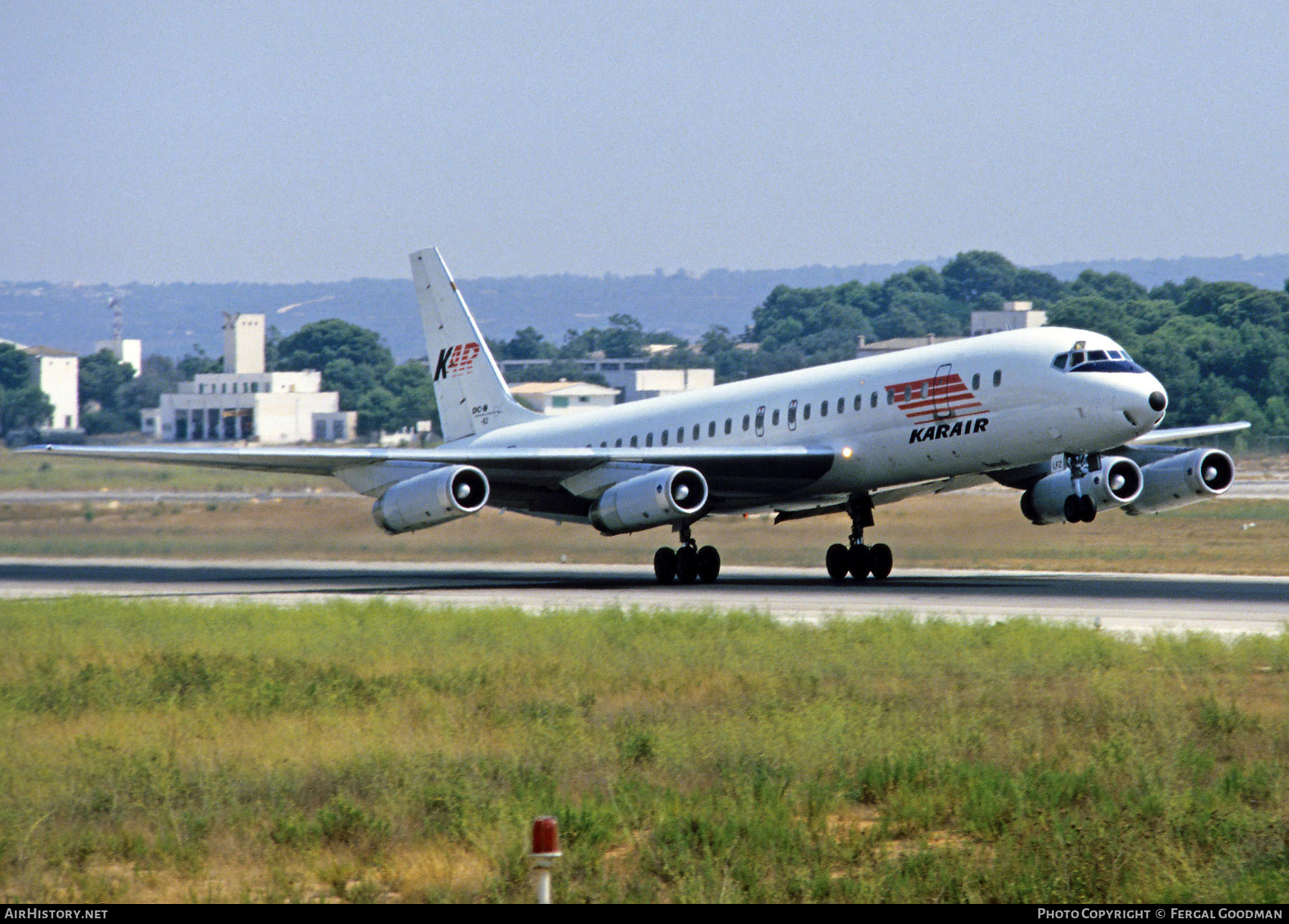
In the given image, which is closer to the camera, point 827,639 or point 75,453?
point 827,639

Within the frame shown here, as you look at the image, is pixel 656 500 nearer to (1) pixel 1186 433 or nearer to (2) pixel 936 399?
(2) pixel 936 399

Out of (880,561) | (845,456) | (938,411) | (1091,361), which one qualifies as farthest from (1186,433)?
(845,456)

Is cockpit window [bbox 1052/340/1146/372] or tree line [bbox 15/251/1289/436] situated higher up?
tree line [bbox 15/251/1289/436]

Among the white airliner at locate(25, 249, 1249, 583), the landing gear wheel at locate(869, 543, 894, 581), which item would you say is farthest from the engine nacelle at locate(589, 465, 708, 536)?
the landing gear wheel at locate(869, 543, 894, 581)

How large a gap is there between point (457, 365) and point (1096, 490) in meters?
18.0

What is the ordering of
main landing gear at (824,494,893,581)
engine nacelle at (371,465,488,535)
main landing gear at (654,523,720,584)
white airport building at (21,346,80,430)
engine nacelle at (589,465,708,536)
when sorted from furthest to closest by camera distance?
white airport building at (21,346,80,430)
main landing gear at (824,494,893,581)
main landing gear at (654,523,720,584)
engine nacelle at (371,465,488,535)
engine nacelle at (589,465,708,536)

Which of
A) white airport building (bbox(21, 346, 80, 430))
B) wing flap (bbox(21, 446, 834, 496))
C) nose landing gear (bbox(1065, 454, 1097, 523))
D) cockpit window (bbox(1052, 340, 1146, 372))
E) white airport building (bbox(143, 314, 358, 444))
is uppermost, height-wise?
white airport building (bbox(21, 346, 80, 430))

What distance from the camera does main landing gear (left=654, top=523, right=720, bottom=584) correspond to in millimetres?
36375

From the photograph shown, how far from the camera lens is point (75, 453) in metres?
33.7

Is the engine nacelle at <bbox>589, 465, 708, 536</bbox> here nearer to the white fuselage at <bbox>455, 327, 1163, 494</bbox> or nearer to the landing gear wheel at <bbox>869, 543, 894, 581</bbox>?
the white fuselage at <bbox>455, 327, 1163, 494</bbox>

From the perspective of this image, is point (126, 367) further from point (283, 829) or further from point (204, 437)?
point (283, 829)

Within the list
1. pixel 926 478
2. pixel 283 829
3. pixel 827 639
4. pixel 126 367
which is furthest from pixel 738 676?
pixel 126 367

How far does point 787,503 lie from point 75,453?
48.3ft

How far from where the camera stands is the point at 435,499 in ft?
113
